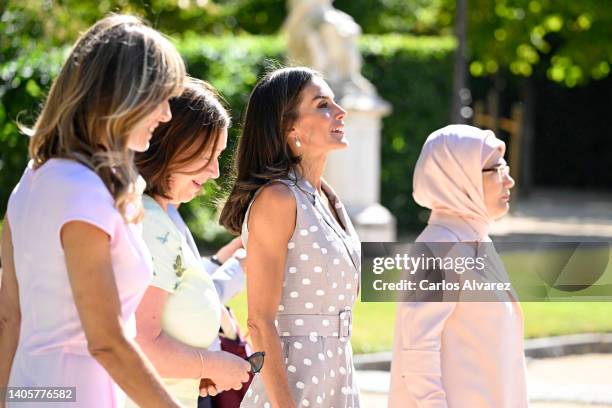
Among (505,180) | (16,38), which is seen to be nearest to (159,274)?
(505,180)

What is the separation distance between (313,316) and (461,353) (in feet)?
1.65

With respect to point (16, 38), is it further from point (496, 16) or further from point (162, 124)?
point (496, 16)

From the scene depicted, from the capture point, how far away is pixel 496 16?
969 inches

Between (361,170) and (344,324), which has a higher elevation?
(361,170)

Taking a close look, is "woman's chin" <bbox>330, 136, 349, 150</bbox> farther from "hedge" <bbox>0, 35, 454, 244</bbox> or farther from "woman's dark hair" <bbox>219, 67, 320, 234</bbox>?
"hedge" <bbox>0, 35, 454, 244</bbox>

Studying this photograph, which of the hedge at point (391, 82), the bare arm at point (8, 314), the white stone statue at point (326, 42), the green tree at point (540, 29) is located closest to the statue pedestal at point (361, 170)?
the white stone statue at point (326, 42)

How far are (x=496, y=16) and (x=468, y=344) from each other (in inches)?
849

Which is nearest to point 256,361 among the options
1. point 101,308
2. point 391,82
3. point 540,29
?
point 101,308

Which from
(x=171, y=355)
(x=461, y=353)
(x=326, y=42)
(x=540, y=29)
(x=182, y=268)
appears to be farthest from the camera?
(x=540, y=29)

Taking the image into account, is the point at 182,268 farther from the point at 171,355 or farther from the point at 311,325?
the point at 311,325

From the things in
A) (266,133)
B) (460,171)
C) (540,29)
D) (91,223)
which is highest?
(540,29)

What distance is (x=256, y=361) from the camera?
343cm

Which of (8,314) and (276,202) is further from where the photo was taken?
(276,202)

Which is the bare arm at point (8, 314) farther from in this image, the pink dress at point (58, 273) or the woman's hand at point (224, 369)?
the woman's hand at point (224, 369)
